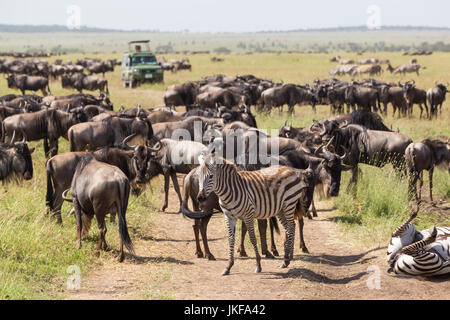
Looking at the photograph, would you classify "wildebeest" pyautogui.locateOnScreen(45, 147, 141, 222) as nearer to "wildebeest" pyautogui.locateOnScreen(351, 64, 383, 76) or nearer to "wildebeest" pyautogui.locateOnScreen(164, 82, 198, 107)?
"wildebeest" pyautogui.locateOnScreen(164, 82, 198, 107)

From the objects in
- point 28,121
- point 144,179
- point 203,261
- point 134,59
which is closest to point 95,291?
point 203,261

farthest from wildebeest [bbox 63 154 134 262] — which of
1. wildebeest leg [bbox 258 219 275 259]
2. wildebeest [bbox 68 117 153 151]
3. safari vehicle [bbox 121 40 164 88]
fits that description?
safari vehicle [bbox 121 40 164 88]

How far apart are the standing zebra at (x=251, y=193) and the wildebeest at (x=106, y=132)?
626cm

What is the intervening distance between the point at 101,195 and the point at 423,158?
731 cm

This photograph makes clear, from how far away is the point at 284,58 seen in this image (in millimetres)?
73250

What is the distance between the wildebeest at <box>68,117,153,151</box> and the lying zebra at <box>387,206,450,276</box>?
782cm

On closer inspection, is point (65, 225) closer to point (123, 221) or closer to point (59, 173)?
point (59, 173)

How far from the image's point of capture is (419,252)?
7.19 m

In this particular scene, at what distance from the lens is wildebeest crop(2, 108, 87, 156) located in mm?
15188

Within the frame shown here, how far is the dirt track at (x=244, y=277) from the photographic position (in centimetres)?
676

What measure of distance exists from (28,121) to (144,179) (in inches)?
266

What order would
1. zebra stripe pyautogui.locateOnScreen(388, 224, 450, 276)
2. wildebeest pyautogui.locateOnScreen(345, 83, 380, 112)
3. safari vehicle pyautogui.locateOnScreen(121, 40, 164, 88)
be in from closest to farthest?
Result: zebra stripe pyautogui.locateOnScreen(388, 224, 450, 276)
wildebeest pyautogui.locateOnScreen(345, 83, 380, 112)
safari vehicle pyautogui.locateOnScreen(121, 40, 164, 88)

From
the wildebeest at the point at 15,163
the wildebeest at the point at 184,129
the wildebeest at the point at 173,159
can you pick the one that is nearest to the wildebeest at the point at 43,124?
the wildebeest at the point at 184,129

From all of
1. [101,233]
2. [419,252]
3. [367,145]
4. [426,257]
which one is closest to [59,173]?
[101,233]
